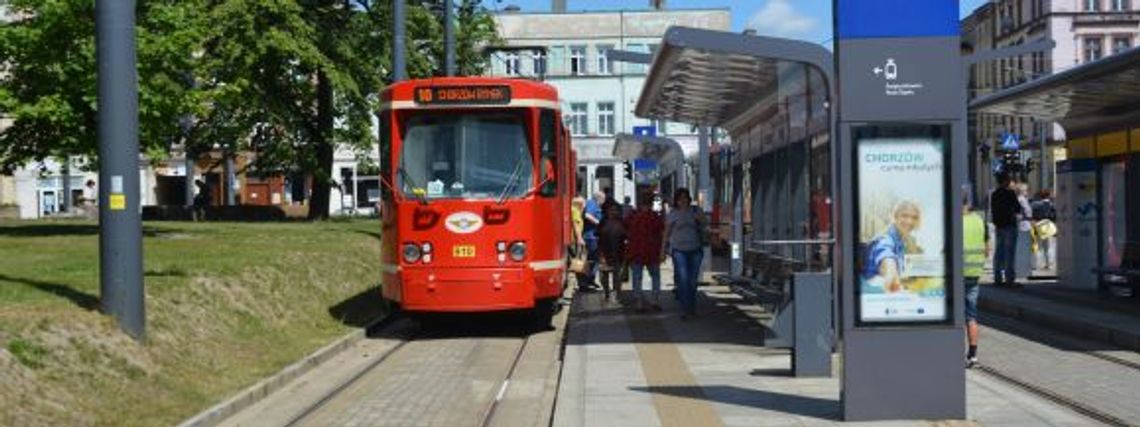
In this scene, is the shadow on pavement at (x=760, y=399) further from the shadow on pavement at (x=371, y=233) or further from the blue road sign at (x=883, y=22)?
the shadow on pavement at (x=371, y=233)

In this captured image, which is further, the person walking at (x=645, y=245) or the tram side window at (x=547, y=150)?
the person walking at (x=645, y=245)

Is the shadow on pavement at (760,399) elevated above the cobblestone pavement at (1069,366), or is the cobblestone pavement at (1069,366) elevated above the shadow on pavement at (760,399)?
the shadow on pavement at (760,399)

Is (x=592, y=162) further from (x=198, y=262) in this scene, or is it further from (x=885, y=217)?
(x=885, y=217)

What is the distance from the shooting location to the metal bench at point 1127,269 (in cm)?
1873

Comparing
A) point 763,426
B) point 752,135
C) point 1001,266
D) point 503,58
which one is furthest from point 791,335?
point 503,58

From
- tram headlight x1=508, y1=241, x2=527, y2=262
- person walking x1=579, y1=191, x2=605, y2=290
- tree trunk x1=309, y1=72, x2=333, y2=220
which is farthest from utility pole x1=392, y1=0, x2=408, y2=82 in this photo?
tree trunk x1=309, y1=72, x2=333, y2=220

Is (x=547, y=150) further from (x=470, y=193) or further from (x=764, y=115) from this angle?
(x=764, y=115)

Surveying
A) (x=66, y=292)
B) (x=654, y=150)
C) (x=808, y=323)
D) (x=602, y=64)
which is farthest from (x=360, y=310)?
(x=602, y=64)

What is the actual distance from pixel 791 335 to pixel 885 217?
10.2ft

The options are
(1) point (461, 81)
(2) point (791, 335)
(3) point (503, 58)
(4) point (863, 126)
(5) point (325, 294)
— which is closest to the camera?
(4) point (863, 126)

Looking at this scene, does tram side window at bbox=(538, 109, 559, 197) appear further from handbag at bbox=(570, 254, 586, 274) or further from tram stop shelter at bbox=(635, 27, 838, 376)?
handbag at bbox=(570, 254, 586, 274)

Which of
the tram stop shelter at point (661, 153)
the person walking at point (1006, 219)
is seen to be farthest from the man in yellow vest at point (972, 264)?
the tram stop shelter at point (661, 153)

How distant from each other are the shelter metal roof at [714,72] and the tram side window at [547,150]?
4.35 ft

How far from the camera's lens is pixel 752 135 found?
2062 centimetres
